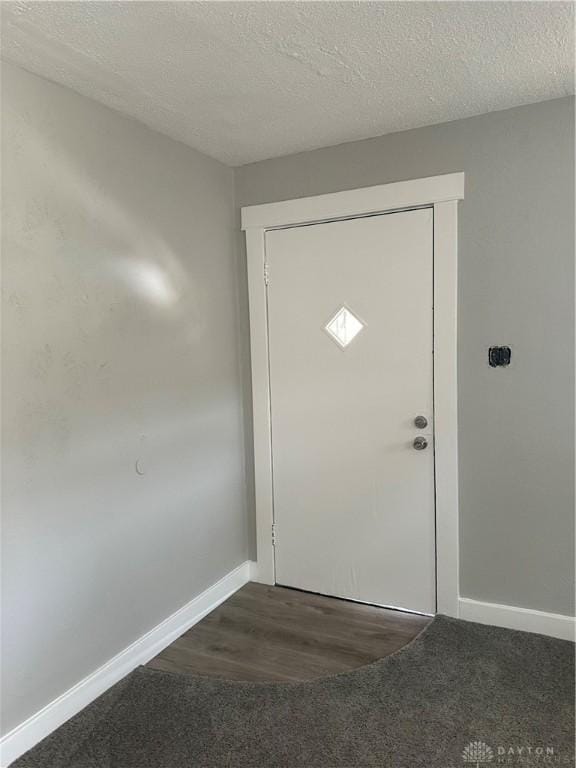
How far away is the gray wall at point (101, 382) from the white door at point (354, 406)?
0.37m

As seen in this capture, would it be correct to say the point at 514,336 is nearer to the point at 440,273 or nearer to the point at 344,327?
the point at 440,273

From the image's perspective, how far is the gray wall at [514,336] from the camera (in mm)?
2391

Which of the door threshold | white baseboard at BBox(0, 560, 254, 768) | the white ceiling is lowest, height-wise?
the door threshold

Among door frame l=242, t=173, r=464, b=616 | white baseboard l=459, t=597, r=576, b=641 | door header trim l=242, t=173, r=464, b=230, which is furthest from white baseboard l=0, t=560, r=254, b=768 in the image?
door header trim l=242, t=173, r=464, b=230

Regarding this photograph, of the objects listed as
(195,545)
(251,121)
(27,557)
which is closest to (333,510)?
(195,545)

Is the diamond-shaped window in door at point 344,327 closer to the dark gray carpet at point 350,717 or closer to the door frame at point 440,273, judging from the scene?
the door frame at point 440,273

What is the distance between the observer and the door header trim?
2.57 m

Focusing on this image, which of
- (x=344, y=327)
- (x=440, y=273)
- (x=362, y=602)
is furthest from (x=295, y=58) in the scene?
(x=362, y=602)

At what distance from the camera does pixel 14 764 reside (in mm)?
1836

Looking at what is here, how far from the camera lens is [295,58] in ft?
6.28

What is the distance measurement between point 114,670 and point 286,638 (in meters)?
0.78

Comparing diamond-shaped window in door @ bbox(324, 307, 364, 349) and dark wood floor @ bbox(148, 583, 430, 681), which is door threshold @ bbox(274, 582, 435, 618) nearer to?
→ dark wood floor @ bbox(148, 583, 430, 681)

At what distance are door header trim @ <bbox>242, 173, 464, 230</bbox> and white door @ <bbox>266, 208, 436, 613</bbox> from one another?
0.05 meters

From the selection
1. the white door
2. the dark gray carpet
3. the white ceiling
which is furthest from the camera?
the white door
